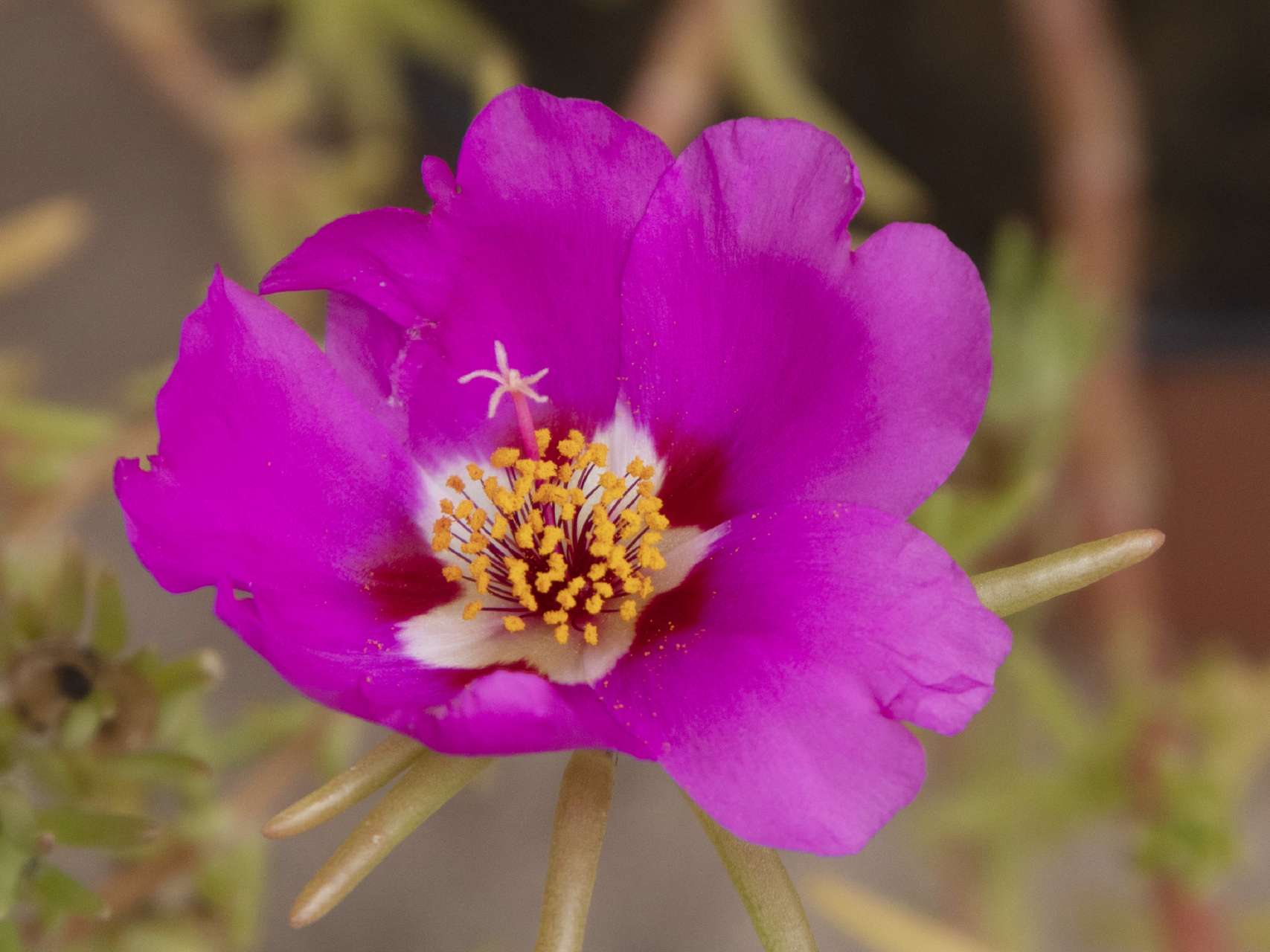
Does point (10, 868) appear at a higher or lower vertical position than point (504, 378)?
lower

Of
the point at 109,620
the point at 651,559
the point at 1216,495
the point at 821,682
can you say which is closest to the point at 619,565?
the point at 651,559

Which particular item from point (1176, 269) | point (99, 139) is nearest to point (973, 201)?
point (1176, 269)

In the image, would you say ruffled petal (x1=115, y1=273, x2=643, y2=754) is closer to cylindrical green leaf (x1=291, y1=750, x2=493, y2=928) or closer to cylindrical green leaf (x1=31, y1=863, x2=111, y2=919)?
cylindrical green leaf (x1=291, y1=750, x2=493, y2=928)

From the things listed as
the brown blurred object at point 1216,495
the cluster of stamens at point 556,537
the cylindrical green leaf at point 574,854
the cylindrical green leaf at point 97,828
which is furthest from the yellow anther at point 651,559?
the brown blurred object at point 1216,495

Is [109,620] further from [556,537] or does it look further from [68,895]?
[556,537]

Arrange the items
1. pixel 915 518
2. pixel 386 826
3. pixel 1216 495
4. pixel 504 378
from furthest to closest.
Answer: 1. pixel 1216 495
2. pixel 915 518
3. pixel 504 378
4. pixel 386 826

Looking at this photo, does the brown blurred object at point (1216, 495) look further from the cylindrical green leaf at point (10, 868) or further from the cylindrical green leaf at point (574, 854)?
the cylindrical green leaf at point (10, 868)

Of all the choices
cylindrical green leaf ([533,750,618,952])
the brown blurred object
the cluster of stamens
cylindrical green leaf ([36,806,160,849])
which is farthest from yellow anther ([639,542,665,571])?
the brown blurred object
